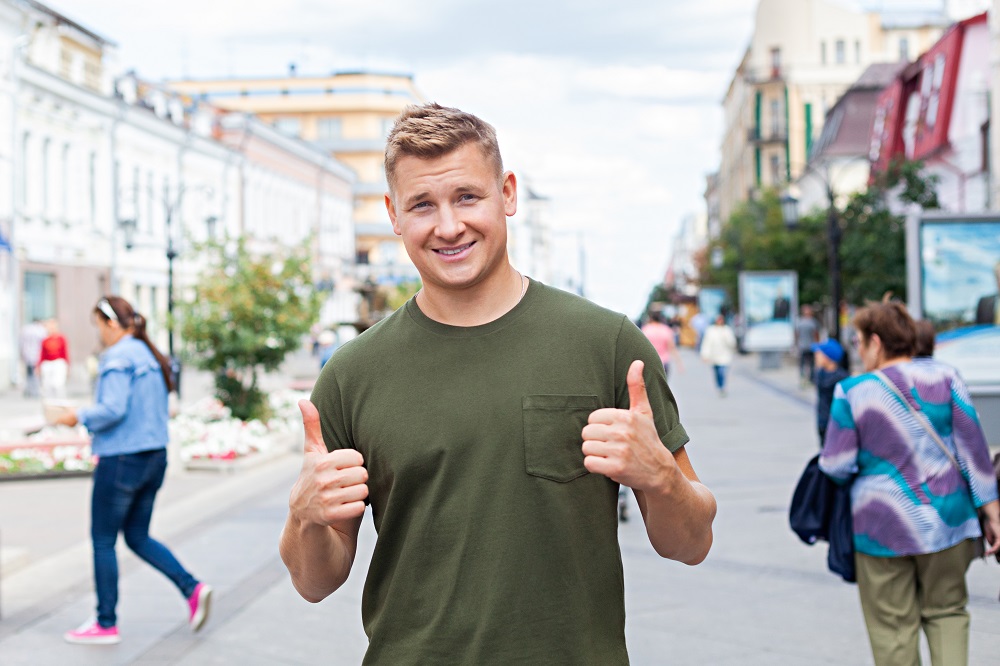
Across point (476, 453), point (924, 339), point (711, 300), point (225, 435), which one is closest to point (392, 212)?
point (476, 453)

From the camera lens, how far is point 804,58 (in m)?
81.3

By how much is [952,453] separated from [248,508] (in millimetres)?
8038

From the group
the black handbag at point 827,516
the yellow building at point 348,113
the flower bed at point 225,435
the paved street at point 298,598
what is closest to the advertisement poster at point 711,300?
the yellow building at point 348,113

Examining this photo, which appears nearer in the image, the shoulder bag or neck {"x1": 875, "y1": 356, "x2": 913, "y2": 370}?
the shoulder bag

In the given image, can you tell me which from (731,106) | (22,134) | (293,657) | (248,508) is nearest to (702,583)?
(293,657)

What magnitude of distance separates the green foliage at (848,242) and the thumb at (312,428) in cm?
2344

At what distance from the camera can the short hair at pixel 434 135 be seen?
267 centimetres

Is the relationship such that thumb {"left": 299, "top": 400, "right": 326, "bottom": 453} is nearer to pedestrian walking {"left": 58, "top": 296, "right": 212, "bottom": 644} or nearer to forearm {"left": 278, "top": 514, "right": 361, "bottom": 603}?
forearm {"left": 278, "top": 514, "right": 361, "bottom": 603}

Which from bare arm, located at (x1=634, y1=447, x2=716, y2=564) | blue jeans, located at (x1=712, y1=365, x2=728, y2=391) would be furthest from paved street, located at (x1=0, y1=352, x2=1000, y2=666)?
blue jeans, located at (x1=712, y1=365, x2=728, y2=391)

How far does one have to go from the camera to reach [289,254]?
20.9 metres

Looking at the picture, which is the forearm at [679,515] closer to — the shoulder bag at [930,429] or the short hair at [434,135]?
the short hair at [434,135]

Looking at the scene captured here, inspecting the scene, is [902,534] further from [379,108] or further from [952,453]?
[379,108]

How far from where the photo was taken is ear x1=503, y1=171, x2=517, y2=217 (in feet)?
9.32

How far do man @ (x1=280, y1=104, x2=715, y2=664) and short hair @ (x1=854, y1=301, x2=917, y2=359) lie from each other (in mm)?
2955
